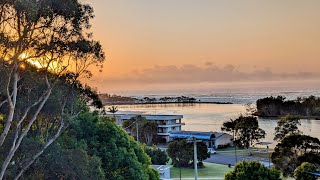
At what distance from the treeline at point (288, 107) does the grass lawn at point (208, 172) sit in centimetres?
5831

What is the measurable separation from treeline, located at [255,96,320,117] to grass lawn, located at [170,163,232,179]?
5831 cm

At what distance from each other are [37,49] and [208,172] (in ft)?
72.6

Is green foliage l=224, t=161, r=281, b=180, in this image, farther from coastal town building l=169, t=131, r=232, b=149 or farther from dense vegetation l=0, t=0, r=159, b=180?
coastal town building l=169, t=131, r=232, b=149

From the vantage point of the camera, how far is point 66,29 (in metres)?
10.8

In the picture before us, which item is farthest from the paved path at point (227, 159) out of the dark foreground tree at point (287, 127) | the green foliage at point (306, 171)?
the green foliage at point (306, 171)

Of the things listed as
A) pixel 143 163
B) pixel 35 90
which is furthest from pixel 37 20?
pixel 143 163

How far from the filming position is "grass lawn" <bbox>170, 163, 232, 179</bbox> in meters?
28.9

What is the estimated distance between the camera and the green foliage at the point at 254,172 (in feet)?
60.4

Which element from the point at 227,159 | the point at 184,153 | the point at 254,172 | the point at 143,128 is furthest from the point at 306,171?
the point at 143,128

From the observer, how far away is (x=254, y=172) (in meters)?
18.6

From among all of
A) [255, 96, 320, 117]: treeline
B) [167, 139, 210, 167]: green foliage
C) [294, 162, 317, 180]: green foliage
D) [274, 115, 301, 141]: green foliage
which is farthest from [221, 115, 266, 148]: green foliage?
[255, 96, 320, 117]: treeline

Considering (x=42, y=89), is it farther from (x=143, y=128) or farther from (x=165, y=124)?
(x=165, y=124)

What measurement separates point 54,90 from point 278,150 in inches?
771

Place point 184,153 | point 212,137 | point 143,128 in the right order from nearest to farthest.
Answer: point 184,153, point 212,137, point 143,128
